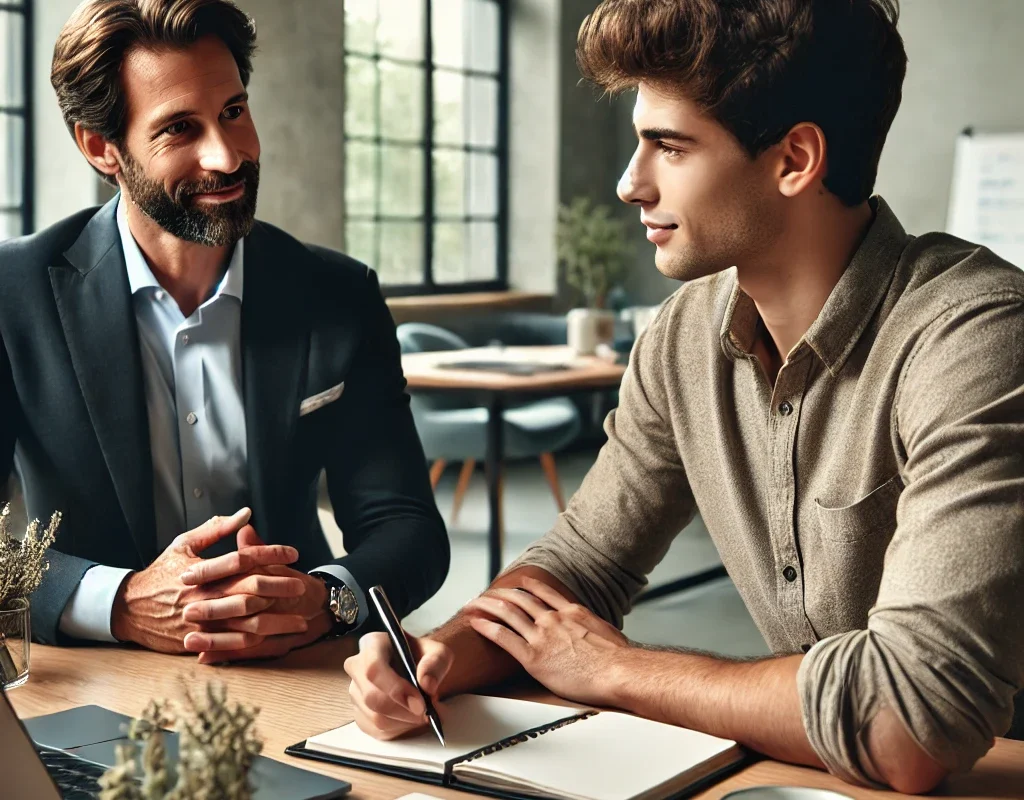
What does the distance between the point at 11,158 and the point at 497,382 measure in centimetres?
267

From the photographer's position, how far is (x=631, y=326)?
714 cm

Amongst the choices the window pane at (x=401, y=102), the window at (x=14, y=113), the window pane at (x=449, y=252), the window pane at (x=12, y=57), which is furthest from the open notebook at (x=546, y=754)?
the window pane at (x=449, y=252)

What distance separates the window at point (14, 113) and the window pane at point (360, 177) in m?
2.01

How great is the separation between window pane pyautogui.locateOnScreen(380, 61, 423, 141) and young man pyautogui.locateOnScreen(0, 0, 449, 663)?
5631 millimetres

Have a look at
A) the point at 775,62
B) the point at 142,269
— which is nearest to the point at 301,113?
the point at 142,269

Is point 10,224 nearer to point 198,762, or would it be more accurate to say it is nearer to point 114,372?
point 114,372

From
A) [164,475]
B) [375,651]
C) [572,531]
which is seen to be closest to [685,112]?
[572,531]

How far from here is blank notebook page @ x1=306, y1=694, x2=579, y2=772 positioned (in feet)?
3.76

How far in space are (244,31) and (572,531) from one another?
95 cm

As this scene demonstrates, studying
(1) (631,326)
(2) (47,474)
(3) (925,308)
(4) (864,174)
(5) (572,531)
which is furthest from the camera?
(1) (631,326)

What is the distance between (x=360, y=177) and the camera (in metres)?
7.32

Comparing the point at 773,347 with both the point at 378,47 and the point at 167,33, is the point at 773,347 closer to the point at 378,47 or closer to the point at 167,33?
the point at 167,33

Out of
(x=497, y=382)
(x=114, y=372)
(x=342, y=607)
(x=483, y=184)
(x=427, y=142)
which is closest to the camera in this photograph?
(x=342, y=607)

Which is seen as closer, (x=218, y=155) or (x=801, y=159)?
(x=801, y=159)
